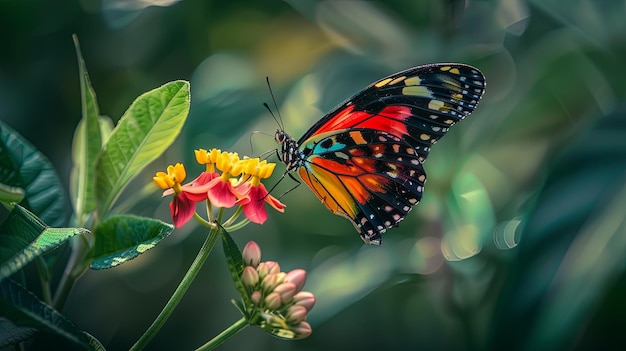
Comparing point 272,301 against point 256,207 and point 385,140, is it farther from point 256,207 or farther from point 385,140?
point 385,140

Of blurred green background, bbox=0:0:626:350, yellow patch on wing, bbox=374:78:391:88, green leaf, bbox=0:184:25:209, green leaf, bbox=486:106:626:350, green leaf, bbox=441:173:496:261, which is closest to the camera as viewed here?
green leaf, bbox=0:184:25:209

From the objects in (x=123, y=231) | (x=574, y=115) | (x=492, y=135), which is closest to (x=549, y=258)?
(x=492, y=135)

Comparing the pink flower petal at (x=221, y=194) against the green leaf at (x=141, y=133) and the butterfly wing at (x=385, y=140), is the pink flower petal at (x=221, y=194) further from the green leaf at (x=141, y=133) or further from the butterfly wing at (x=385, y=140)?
the butterfly wing at (x=385, y=140)

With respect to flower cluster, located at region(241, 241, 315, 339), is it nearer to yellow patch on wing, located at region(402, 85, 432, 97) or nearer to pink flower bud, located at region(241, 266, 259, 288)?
pink flower bud, located at region(241, 266, 259, 288)

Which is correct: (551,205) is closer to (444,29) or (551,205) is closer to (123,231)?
(444,29)

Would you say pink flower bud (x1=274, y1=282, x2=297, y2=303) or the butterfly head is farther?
the butterfly head

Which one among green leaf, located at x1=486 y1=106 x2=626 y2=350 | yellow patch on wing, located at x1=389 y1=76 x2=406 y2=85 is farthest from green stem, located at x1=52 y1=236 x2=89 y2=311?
green leaf, located at x1=486 y1=106 x2=626 y2=350

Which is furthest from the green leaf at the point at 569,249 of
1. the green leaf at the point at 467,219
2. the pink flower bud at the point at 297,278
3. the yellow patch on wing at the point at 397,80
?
the pink flower bud at the point at 297,278
